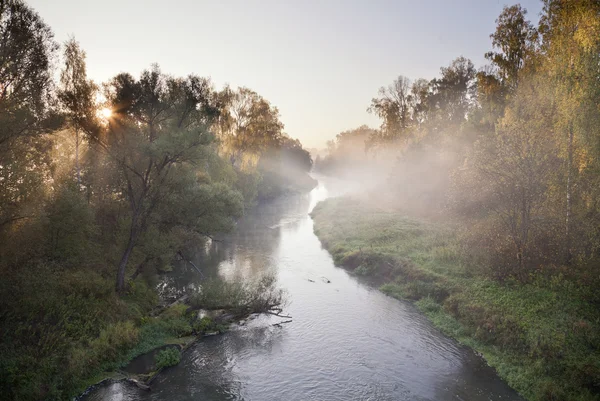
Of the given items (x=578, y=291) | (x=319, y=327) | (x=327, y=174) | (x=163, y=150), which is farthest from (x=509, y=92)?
(x=327, y=174)

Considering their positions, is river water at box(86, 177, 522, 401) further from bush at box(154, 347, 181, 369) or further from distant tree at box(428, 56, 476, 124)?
distant tree at box(428, 56, 476, 124)

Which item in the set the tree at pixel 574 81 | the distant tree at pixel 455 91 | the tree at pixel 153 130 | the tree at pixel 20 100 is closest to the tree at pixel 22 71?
the tree at pixel 20 100

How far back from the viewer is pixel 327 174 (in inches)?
7520

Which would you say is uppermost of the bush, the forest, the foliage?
the forest

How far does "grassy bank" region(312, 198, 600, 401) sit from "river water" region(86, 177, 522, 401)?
3.75 feet

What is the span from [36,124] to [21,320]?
1072cm

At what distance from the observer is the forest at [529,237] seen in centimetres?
1762

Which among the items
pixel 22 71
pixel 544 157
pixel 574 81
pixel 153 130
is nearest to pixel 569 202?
pixel 544 157

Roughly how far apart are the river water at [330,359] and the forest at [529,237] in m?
1.96

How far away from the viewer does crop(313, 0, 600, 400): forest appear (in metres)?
17.6

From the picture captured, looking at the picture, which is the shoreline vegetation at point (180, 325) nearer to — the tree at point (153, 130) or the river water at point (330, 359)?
the river water at point (330, 359)

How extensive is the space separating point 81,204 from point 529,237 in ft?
99.1

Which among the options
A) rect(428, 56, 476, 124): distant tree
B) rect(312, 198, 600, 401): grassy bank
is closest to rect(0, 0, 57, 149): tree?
rect(312, 198, 600, 401): grassy bank

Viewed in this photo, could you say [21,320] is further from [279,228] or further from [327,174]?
[327,174]
